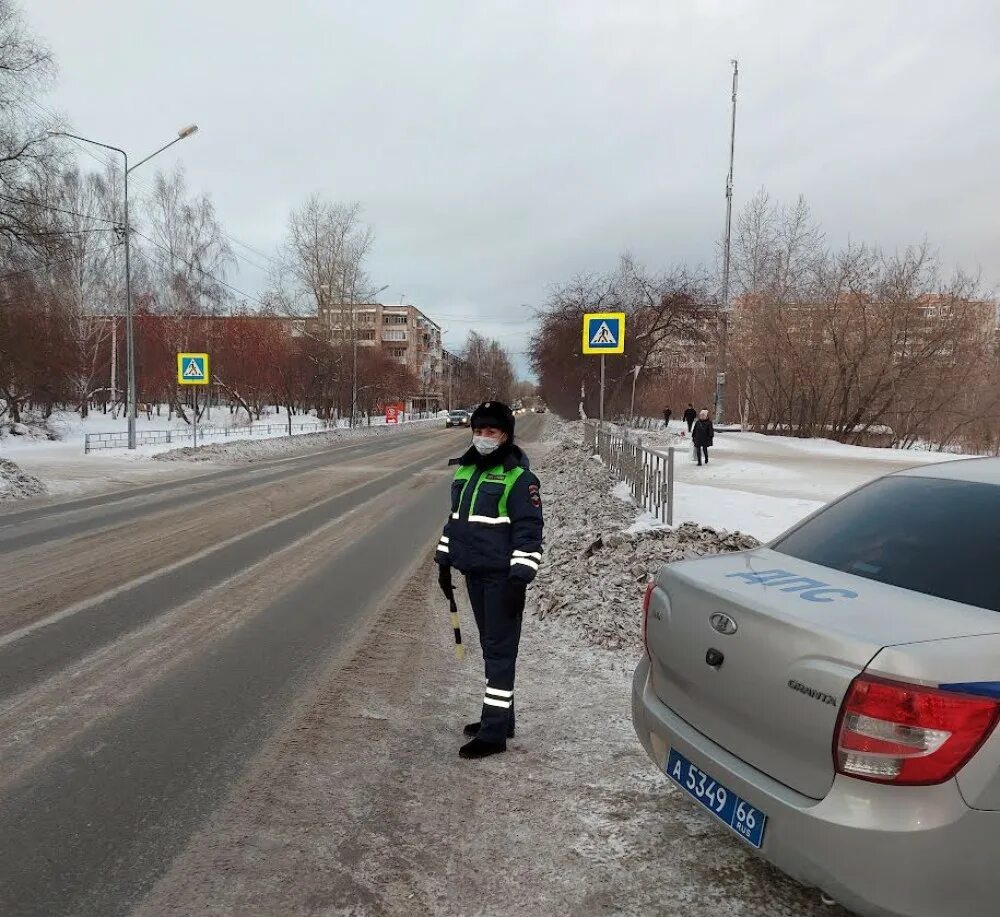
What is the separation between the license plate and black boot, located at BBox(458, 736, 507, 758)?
3.76 ft

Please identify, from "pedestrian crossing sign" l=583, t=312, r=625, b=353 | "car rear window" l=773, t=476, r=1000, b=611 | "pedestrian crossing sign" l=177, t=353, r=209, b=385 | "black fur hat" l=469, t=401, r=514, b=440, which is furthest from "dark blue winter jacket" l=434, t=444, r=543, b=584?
"pedestrian crossing sign" l=177, t=353, r=209, b=385

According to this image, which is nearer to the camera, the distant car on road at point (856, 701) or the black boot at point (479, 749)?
the distant car on road at point (856, 701)

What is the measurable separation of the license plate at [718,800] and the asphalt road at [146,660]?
6.66ft

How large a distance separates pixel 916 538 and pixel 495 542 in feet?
6.12

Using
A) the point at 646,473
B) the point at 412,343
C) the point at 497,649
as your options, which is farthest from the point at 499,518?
the point at 412,343

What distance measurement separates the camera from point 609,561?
6.64 meters

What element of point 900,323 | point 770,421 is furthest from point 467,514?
point 770,421

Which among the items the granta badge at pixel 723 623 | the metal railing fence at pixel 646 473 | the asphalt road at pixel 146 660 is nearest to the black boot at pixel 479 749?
the asphalt road at pixel 146 660

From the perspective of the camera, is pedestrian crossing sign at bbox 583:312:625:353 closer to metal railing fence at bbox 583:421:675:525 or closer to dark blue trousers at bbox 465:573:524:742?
metal railing fence at bbox 583:421:675:525

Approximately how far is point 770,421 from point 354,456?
19641 mm

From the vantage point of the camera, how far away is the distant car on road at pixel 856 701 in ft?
5.88

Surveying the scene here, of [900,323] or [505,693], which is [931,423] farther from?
[505,693]

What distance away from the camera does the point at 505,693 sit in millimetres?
3557

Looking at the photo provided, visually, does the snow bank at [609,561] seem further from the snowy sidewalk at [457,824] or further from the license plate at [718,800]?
the license plate at [718,800]
